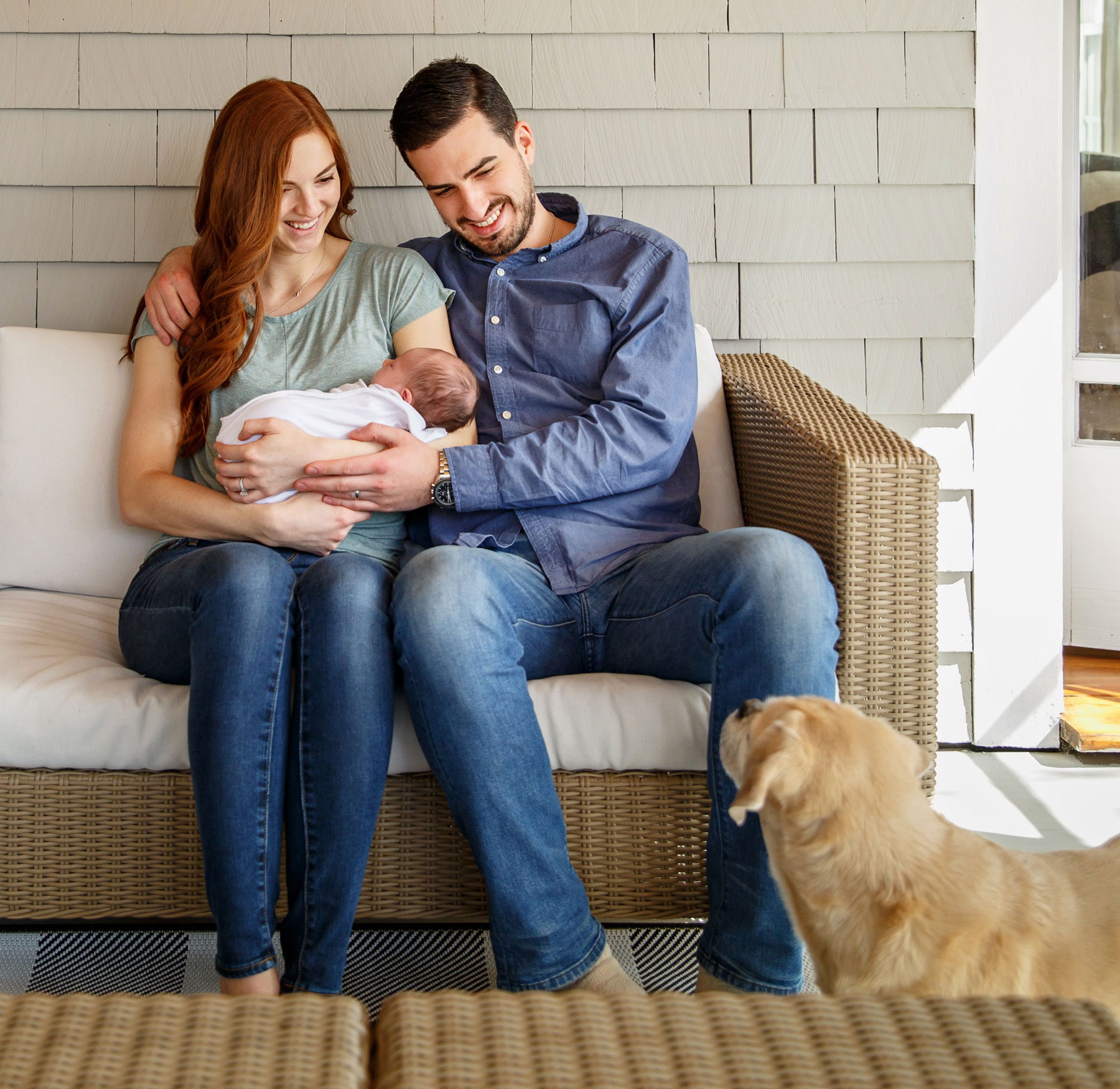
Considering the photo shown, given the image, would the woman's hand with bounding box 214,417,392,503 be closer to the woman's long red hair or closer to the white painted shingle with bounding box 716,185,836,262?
the woman's long red hair

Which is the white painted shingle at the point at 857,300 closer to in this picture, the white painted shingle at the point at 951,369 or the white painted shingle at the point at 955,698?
the white painted shingle at the point at 951,369

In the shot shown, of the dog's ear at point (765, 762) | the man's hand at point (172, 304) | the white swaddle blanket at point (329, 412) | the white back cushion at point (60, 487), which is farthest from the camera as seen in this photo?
the white back cushion at point (60, 487)

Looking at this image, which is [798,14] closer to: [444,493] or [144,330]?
[444,493]

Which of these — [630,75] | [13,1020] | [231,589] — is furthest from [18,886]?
[630,75]

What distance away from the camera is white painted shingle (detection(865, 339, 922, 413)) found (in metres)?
2.41

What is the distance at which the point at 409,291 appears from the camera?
1.91m

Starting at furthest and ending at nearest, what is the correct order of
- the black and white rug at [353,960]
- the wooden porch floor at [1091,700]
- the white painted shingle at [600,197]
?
1. the wooden porch floor at [1091,700]
2. the white painted shingle at [600,197]
3. the black and white rug at [353,960]

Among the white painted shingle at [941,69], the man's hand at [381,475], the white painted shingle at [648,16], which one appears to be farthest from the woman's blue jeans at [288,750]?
the white painted shingle at [941,69]

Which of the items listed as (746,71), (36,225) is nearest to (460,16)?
(746,71)

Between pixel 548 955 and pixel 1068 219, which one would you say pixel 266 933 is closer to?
pixel 548 955

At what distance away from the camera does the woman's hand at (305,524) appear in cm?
163

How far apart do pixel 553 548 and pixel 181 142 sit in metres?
1.41

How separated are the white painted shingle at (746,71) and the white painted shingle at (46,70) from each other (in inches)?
56.2

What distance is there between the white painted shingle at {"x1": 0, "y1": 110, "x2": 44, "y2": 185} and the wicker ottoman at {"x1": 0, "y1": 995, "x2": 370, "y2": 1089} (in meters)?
2.11
